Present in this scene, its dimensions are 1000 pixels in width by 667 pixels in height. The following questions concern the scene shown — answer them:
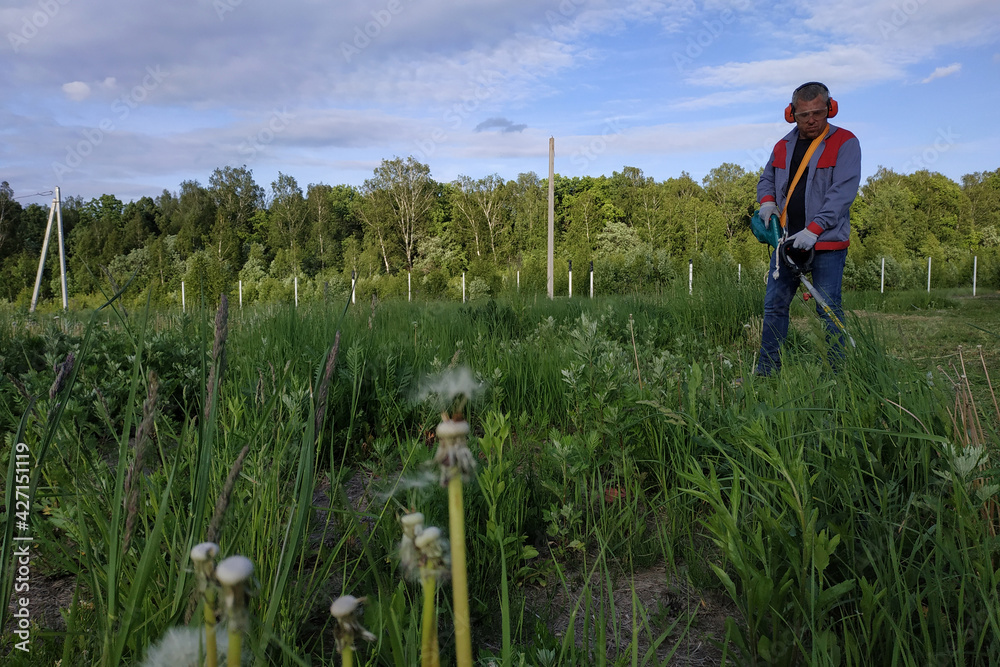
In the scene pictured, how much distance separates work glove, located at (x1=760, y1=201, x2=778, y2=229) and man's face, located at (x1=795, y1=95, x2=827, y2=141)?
0.54 m

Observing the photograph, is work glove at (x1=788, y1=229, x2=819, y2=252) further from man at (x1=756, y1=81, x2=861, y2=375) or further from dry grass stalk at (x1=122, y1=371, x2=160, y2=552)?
dry grass stalk at (x1=122, y1=371, x2=160, y2=552)

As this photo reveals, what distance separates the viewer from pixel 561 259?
2688cm

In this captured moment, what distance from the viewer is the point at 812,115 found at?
402 centimetres

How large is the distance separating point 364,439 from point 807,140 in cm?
374

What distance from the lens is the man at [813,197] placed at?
3885mm

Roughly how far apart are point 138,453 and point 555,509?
1270 mm

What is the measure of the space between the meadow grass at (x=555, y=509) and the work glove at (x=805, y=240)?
111 cm

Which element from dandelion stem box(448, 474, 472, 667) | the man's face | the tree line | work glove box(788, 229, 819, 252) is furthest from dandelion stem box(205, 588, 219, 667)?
the tree line

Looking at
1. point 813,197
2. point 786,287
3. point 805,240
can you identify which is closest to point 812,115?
point 813,197

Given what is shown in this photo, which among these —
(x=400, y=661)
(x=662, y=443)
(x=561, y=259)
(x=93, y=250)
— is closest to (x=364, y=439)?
(x=662, y=443)

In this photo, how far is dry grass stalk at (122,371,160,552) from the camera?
0.53 metres

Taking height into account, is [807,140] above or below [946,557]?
above

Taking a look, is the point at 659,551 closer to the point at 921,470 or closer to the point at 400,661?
the point at 921,470

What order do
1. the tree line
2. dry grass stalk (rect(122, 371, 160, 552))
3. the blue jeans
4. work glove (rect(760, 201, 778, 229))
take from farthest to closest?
1. the tree line
2. work glove (rect(760, 201, 778, 229))
3. the blue jeans
4. dry grass stalk (rect(122, 371, 160, 552))
